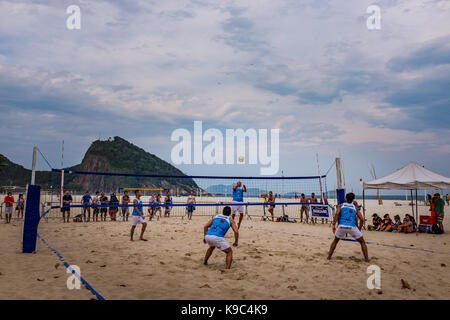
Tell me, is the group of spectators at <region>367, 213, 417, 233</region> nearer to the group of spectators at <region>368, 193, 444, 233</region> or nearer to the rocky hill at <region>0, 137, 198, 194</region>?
the group of spectators at <region>368, 193, 444, 233</region>

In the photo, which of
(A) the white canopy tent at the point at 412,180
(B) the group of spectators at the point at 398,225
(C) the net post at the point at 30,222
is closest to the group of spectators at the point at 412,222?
(B) the group of spectators at the point at 398,225

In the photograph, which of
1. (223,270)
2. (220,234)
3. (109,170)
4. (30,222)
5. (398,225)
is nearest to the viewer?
(223,270)

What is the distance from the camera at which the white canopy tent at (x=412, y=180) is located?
1095 cm

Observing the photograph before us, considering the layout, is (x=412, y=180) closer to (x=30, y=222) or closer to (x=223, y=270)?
(x=223, y=270)

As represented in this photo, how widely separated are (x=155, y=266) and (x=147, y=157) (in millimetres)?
107802

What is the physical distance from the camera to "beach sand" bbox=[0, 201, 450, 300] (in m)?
4.21

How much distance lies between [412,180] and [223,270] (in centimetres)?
919

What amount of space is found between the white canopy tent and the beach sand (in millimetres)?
3025

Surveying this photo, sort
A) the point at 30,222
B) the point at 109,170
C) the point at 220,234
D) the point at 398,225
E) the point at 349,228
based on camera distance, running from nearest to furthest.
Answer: the point at 220,234, the point at 349,228, the point at 30,222, the point at 398,225, the point at 109,170

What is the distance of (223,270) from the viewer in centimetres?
542

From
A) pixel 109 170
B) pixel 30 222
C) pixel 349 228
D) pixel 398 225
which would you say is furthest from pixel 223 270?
pixel 109 170

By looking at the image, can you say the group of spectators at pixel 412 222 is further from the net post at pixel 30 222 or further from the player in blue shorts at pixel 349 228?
the net post at pixel 30 222
